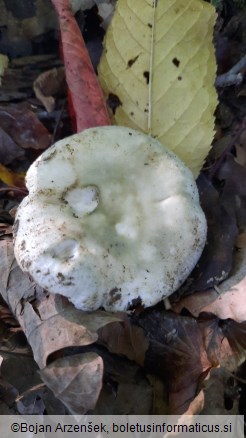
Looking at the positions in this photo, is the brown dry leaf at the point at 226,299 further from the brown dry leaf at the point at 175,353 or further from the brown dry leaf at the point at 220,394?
the brown dry leaf at the point at 220,394

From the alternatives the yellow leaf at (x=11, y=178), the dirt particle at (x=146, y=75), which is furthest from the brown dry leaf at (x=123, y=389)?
the dirt particle at (x=146, y=75)


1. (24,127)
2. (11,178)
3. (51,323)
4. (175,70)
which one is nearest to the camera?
(51,323)

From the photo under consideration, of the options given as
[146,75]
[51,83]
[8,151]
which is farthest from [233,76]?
[8,151]

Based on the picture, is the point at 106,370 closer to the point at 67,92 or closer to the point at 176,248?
the point at 176,248

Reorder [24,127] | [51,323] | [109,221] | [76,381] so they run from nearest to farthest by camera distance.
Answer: [76,381], [51,323], [109,221], [24,127]

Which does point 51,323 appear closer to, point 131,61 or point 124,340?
point 124,340

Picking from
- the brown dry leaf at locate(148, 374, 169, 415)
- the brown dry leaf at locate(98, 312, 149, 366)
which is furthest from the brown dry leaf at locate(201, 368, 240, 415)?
the brown dry leaf at locate(98, 312, 149, 366)

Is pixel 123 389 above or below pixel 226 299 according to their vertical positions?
below
